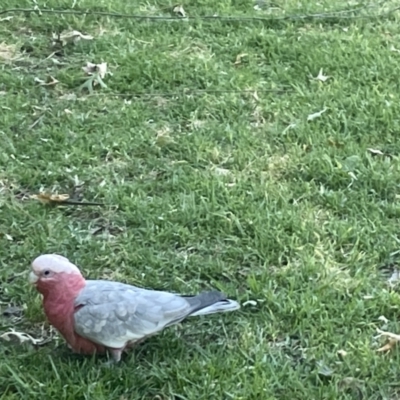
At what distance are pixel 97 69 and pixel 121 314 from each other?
2.05 m

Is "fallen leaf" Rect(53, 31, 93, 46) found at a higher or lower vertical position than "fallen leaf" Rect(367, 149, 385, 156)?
lower

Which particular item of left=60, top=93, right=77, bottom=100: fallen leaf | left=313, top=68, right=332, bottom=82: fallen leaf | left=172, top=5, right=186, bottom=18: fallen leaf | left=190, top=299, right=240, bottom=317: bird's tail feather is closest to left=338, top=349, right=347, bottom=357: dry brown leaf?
left=190, top=299, right=240, bottom=317: bird's tail feather

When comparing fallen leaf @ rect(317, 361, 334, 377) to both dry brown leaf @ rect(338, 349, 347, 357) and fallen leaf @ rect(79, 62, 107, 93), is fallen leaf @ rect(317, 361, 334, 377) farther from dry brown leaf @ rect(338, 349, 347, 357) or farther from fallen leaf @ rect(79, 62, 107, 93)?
fallen leaf @ rect(79, 62, 107, 93)

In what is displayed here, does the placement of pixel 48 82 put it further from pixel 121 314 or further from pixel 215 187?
pixel 121 314

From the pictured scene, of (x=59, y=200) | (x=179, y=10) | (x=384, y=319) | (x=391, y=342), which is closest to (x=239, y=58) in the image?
(x=179, y=10)

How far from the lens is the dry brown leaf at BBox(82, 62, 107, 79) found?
4.32 m

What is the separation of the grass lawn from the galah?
3.5 inches

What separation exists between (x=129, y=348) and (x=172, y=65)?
2.05m

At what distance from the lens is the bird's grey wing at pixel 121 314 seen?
2.53 m

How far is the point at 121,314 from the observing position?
8.31ft

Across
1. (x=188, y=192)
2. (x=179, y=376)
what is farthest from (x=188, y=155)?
(x=179, y=376)

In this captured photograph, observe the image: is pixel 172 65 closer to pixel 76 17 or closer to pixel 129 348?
pixel 76 17

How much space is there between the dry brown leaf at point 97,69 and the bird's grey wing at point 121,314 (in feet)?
6.29

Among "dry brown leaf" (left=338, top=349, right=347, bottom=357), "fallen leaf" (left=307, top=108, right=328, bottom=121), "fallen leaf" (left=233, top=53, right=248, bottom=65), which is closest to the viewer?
"dry brown leaf" (left=338, top=349, right=347, bottom=357)
